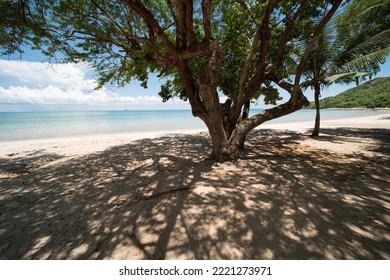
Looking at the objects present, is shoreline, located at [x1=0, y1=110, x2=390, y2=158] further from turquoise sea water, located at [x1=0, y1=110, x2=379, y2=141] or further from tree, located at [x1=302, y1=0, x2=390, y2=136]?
tree, located at [x1=302, y1=0, x2=390, y2=136]

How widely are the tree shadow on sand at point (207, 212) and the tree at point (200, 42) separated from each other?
68.4 inches

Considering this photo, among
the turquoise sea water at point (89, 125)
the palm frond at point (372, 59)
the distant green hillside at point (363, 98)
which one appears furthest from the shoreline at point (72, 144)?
the distant green hillside at point (363, 98)

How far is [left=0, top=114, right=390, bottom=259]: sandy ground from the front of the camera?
2.41m

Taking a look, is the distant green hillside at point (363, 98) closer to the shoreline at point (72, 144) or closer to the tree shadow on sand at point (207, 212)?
the shoreline at point (72, 144)

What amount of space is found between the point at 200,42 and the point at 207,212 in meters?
4.09

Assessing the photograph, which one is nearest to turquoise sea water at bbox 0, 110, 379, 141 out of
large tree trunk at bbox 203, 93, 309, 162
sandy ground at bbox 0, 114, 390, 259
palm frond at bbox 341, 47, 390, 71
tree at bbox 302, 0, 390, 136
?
tree at bbox 302, 0, 390, 136

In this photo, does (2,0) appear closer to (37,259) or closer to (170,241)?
(37,259)

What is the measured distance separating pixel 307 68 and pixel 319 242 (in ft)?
34.7

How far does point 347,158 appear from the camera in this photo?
18.9 ft

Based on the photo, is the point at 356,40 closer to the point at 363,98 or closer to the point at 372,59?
the point at 372,59

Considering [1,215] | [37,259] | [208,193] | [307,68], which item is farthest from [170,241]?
[307,68]

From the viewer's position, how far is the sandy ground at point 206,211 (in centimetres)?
241

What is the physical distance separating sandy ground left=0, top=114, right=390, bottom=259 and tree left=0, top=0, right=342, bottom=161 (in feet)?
5.55

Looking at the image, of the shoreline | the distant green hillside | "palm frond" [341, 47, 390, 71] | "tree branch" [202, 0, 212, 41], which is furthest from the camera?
the distant green hillside
